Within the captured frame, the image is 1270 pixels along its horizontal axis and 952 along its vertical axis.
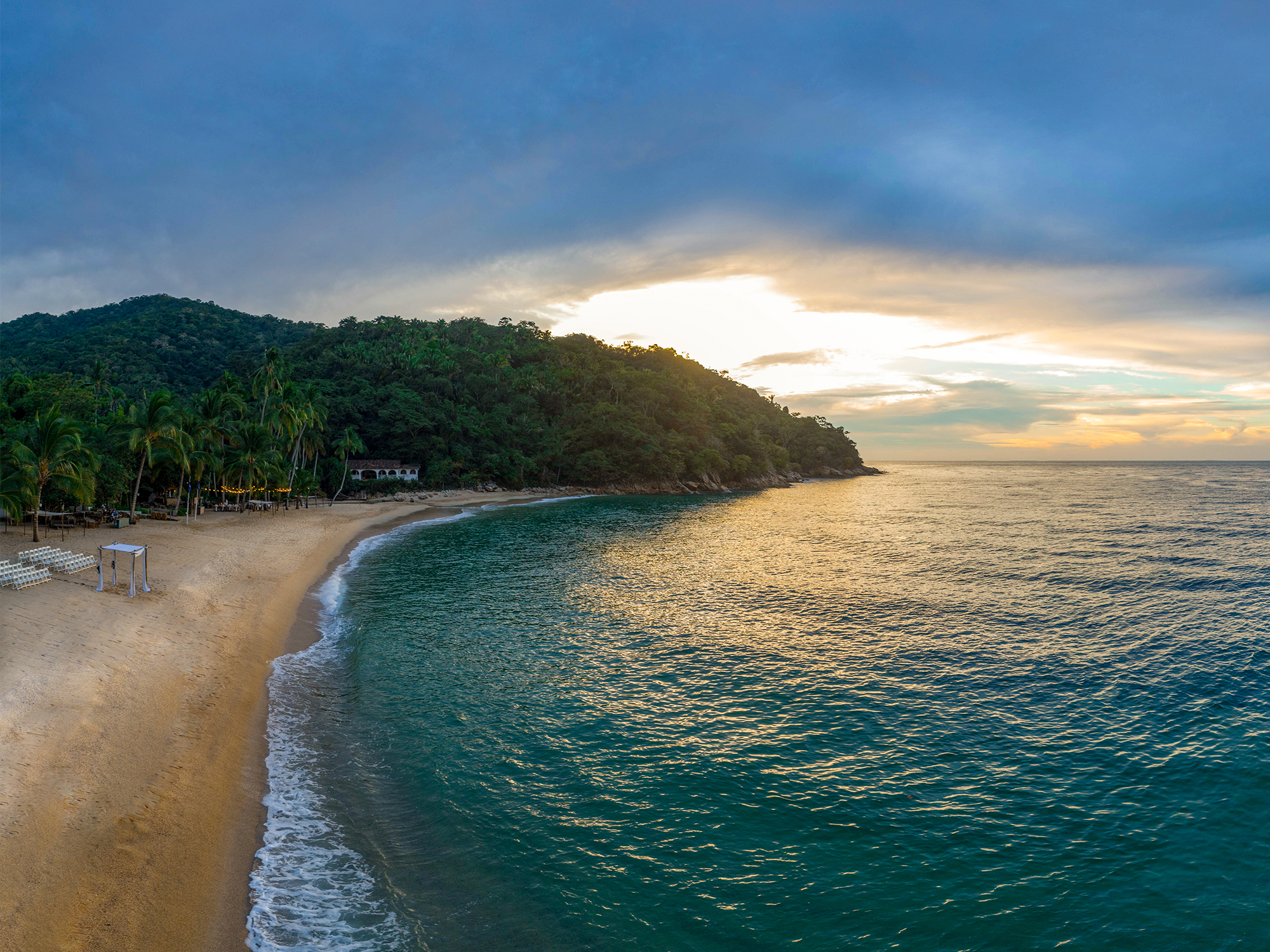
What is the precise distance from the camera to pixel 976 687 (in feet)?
63.2

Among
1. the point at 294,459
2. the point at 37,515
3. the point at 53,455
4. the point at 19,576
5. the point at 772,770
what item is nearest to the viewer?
the point at 772,770

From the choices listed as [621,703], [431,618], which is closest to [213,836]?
[621,703]

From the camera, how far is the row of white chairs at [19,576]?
20.6m

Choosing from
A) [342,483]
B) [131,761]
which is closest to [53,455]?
[131,761]

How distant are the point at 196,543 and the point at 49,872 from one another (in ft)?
107

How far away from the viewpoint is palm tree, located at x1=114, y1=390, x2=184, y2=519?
40250 mm

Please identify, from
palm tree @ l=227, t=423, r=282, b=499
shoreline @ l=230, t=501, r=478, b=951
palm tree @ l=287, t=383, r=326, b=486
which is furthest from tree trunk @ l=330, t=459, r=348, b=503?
shoreline @ l=230, t=501, r=478, b=951

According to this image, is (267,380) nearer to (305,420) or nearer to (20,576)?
(305,420)

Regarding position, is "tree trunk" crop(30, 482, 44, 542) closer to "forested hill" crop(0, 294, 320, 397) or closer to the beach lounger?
the beach lounger

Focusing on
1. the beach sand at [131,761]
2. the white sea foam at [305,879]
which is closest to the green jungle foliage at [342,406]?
the beach sand at [131,761]

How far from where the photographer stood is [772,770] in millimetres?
13977

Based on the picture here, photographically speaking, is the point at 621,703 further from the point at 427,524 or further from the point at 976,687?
the point at 427,524

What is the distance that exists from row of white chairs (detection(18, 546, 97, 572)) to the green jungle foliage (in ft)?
34.6

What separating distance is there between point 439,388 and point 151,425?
2765 inches
